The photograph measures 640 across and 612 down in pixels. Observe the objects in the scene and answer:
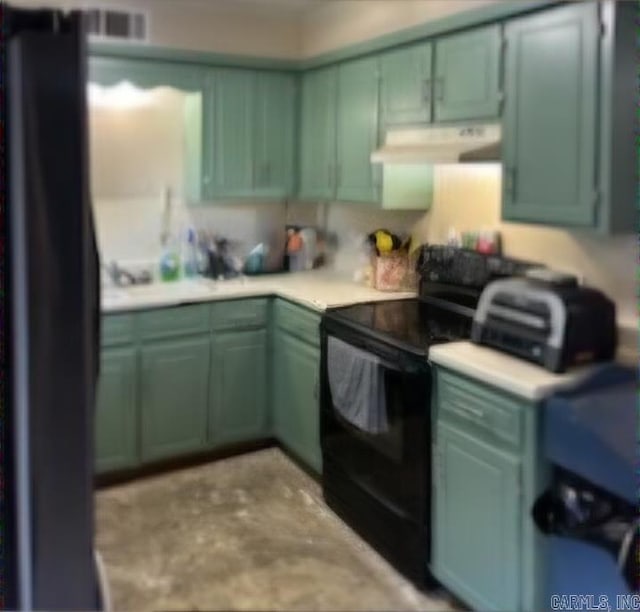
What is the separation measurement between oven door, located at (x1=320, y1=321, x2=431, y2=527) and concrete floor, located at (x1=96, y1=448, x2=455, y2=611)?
0.74 ft

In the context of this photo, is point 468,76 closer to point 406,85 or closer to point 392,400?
point 406,85

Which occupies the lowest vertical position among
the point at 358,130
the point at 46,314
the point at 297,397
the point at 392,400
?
the point at 297,397

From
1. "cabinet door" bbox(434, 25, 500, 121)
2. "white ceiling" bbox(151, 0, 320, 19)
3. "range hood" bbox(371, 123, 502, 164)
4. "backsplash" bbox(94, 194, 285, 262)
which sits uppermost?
"white ceiling" bbox(151, 0, 320, 19)

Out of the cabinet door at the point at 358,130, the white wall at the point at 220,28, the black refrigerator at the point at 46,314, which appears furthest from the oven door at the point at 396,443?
the white wall at the point at 220,28

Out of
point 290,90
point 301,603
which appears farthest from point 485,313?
point 290,90

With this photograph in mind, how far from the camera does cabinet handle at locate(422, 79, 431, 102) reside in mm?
2475

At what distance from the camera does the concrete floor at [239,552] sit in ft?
6.71

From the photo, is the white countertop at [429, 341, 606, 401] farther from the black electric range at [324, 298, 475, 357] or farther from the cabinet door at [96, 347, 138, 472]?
the cabinet door at [96, 347, 138, 472]

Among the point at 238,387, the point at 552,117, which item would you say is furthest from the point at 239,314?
the point at 552,117

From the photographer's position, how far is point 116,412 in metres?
1.92

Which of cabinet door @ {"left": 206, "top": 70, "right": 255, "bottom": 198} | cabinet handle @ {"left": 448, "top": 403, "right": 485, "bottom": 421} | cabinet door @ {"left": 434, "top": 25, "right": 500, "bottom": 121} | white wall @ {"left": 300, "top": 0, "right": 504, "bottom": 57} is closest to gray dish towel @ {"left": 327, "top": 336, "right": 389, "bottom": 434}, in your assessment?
cabinet handle @ {"left": 448, "top": 403, "right": 485, "bottom": 421}

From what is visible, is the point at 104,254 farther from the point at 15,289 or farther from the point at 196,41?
the point at 196,41

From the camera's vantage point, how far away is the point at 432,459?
6.82ft

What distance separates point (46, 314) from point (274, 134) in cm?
238
